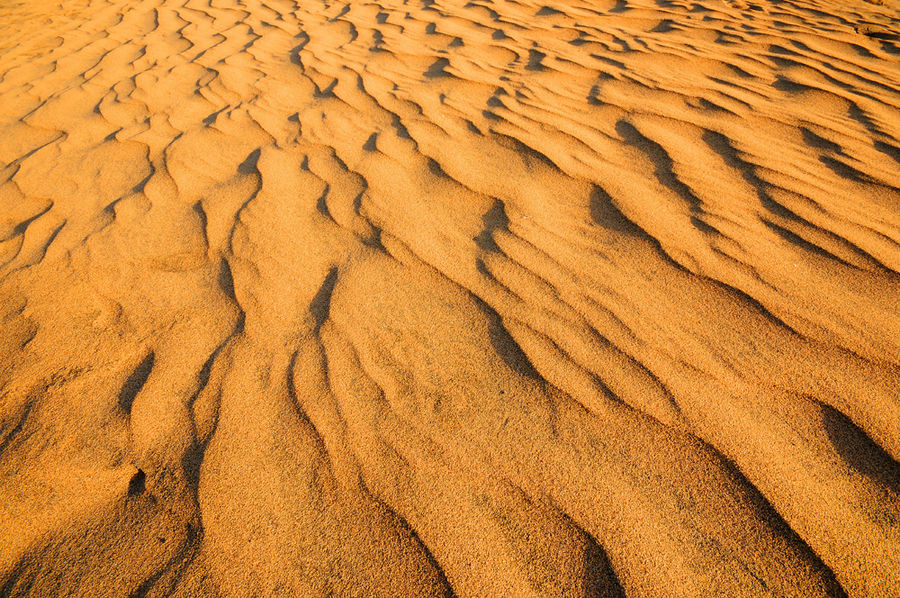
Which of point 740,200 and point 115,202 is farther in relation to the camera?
point 115,202

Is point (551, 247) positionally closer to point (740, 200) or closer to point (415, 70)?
point (740, 200)

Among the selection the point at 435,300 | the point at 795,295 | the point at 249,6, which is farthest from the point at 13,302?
the point at 249,6

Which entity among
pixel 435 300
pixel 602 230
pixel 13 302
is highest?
pixel 602 230

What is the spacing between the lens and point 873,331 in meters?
1.31

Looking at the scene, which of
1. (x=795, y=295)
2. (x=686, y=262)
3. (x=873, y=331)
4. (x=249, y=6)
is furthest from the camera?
(x=249, y=6)

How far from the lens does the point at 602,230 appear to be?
171 centimetres

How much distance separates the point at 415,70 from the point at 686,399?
2.59m

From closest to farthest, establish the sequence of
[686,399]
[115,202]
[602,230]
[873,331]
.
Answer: [686,399]
[873,331]
[602,230]
[115,202]

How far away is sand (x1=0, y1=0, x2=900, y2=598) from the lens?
985mm

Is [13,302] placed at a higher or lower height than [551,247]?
lower

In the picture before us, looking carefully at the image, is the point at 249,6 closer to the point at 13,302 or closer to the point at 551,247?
the point at 13,302

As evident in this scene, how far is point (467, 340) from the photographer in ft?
4.58

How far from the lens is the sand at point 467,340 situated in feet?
3.23

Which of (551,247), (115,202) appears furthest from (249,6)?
(551,247)
